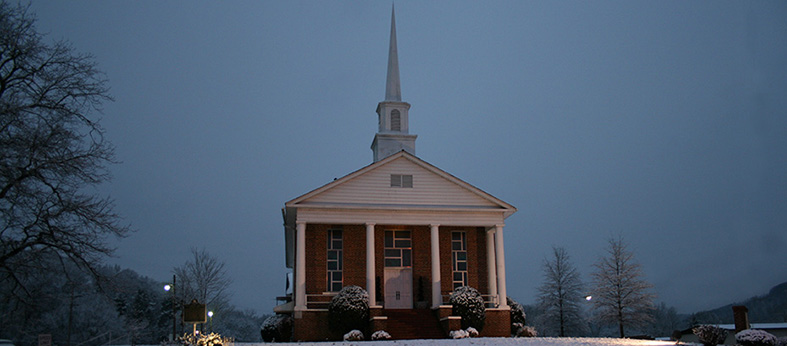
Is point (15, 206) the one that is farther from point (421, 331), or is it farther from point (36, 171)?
point (421, 331)

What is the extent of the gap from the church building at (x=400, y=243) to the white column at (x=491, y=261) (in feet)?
0.15

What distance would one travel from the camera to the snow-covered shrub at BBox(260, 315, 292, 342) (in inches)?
1134

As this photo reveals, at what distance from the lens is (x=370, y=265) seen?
28.0m

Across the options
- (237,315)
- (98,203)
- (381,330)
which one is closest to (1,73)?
(98,203)

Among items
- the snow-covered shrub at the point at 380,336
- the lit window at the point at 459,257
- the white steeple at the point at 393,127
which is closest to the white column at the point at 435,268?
the lit window at the point at 459,257

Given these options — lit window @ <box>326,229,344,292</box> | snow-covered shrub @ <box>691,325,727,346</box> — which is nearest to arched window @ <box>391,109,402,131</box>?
lit window @ <box>326,229,344,292</box>

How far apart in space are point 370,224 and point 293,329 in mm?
5550

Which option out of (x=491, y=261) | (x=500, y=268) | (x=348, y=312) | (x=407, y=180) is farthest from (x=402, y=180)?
(x=348, y=312)

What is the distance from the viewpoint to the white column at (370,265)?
90.8 feet

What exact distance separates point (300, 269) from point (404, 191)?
588cm

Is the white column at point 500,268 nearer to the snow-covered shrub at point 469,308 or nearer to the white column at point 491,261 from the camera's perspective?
the white column at point 491,261

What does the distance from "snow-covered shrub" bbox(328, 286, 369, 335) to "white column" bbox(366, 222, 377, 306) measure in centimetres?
92

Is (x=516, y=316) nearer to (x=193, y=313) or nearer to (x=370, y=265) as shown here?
(x=370, y=265)

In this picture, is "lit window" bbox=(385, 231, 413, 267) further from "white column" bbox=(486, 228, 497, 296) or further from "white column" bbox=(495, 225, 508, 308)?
"white column" bbox=(495, 225, 508, 308)
